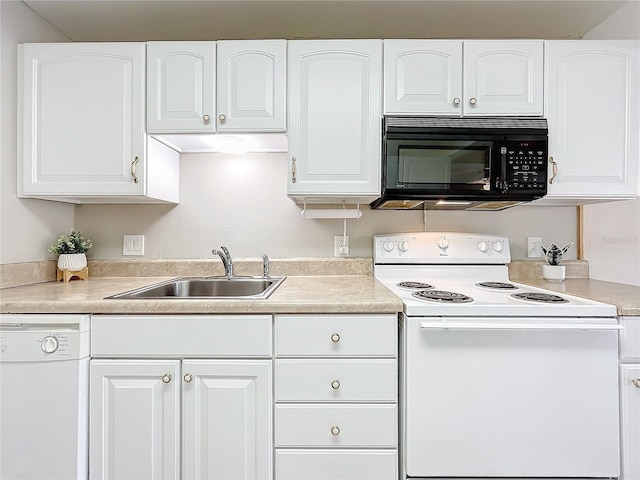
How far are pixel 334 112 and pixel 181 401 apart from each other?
1375mm

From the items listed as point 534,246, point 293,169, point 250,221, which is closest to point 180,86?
point 293,169

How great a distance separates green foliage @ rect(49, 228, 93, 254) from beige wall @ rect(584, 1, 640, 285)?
2.84 metres

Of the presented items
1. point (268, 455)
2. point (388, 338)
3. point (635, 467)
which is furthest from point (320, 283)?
point (635, 467)

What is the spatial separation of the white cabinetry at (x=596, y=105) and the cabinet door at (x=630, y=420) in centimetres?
79

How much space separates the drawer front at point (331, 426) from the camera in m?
1.24

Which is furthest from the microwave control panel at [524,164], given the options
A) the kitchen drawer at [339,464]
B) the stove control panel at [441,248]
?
the kitchen drawer at [339,464]

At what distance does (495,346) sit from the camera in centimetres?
123

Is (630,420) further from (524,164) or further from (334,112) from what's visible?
(334,112)

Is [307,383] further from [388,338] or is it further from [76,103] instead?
[76,103]

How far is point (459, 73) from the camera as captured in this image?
1.56m

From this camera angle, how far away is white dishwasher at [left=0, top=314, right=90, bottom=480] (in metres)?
1.22

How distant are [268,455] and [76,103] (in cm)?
177

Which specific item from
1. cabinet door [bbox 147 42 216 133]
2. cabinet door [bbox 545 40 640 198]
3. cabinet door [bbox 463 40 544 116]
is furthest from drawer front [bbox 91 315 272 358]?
cabinet door [bbox 545 40 640 198]

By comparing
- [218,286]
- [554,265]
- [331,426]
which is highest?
[554,265]
